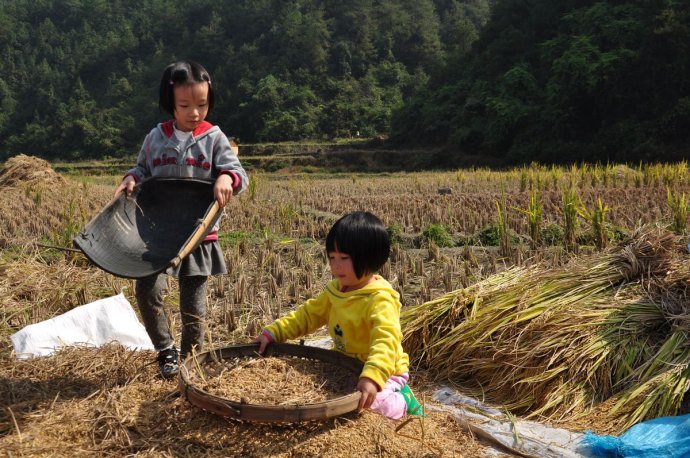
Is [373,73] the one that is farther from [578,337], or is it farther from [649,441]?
[649,441]

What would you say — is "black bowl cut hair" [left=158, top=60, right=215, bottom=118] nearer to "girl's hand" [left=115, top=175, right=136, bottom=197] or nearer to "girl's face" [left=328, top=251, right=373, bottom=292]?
"girl's hand" [left=115, top=175, right=136, bottom=197]

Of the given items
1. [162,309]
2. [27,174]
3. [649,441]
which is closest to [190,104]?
[162,309]

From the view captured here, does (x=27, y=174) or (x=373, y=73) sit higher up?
(x=373, y=73)

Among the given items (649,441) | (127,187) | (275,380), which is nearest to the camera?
(275,380)

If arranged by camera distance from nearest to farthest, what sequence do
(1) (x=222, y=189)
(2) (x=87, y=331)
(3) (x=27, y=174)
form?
1. (1) (x=222, y=189)
2. (2) (x=87, y=331)
3. (3) (x=27, y=174)

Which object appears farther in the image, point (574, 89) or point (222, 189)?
point (574, 89)

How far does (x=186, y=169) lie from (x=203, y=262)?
1.35ft

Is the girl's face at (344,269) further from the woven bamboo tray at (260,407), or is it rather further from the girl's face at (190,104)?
the girl's face at (190,104)

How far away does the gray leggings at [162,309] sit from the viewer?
2.58 meters

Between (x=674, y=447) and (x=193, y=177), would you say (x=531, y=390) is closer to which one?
(x=674, y=447)

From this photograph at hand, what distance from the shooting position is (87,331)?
313 centimetres

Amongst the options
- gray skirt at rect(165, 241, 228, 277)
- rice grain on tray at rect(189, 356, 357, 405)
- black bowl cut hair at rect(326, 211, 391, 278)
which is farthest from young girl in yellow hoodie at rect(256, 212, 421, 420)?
gray skirt at rect(165, 241, 228, 277)

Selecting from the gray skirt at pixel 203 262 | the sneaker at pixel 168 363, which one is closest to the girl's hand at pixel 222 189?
the gray skirt at pixel 203 262

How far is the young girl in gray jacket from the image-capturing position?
255 cm
